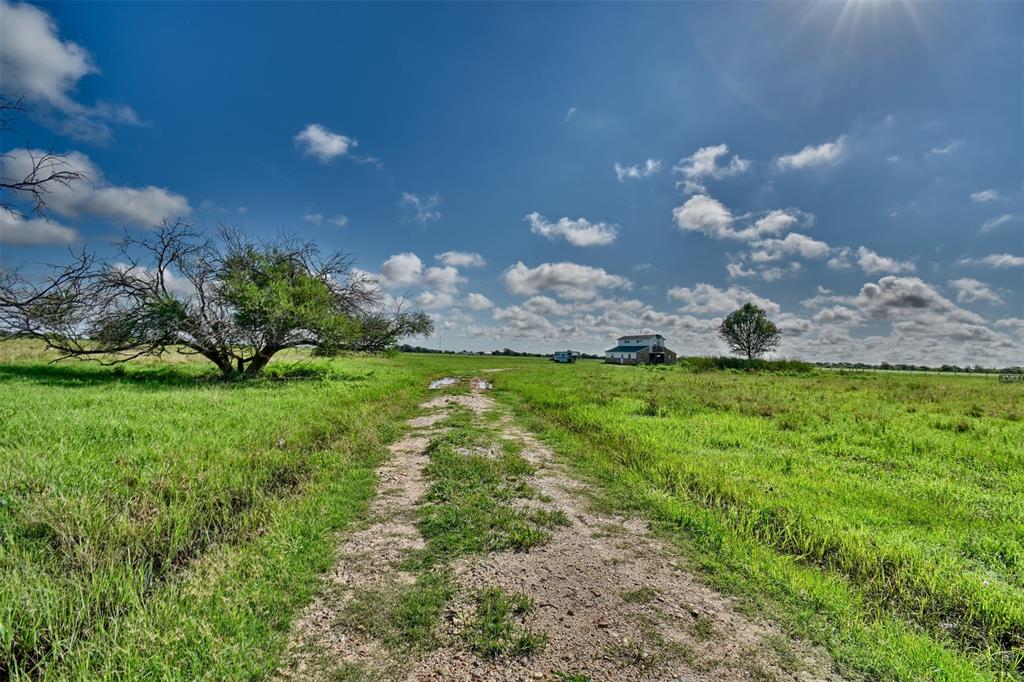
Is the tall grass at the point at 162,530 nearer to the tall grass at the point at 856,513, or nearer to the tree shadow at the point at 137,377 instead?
the tall grass at the point at 856,513

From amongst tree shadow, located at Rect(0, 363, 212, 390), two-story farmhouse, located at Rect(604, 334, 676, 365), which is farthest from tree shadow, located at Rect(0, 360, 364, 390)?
two-story farmhouse, located at Rect(604, 334, 676, 365)

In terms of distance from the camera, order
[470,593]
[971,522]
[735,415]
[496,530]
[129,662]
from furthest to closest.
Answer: [735,415] → [971,522] → [496,530] → [470,593] → [129,662]

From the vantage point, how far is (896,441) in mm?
10781

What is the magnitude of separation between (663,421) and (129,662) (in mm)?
12831

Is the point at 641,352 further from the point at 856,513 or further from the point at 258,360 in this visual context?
the point at 856,513

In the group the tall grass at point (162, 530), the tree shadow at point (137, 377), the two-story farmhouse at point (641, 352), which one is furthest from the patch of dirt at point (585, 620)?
the two-story farmhouse at point (641, 352)

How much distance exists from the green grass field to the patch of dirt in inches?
13.1

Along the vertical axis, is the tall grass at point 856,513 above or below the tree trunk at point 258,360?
below

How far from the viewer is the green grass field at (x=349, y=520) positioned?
11.3 ft

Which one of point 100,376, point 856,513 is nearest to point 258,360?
point 100,376

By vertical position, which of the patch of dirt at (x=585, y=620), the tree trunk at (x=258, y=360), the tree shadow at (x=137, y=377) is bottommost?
the patch of dirt at (x=585, y=620)

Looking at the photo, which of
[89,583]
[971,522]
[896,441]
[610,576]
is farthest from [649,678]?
[896,441]

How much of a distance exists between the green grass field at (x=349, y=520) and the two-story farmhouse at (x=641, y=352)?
69.2m

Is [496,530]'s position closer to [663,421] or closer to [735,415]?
[663,421]
